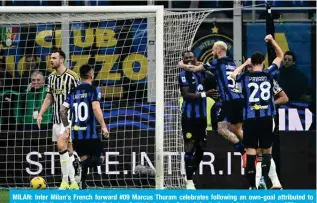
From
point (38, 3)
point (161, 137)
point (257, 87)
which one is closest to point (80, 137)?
point (161, 137)

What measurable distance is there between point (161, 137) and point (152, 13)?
1519 millimetres

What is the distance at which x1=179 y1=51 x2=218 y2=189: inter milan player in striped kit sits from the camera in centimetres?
1780

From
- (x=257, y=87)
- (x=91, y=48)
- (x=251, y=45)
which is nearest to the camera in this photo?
(x=257, y=87)

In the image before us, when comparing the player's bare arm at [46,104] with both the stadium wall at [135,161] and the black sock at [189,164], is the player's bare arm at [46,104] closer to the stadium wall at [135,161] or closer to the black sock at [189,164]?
the stadium wall at [135,161]

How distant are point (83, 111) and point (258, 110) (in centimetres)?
206

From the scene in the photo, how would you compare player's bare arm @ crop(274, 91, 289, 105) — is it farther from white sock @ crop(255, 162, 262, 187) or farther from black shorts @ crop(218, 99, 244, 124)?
white sock @ crop(255, 162, 262, 187)

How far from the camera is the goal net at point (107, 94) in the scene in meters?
18.1

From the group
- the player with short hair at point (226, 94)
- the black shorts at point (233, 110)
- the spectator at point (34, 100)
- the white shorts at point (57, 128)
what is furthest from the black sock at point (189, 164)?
the spectator at point (34, 100)

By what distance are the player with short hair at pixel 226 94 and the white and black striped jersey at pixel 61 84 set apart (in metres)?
1.35

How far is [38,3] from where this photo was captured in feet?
64.7

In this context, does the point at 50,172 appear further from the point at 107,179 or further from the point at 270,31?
the point at 270,31

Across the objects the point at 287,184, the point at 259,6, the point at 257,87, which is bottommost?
the point at 287,184

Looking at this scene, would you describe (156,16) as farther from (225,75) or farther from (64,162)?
(64,162)

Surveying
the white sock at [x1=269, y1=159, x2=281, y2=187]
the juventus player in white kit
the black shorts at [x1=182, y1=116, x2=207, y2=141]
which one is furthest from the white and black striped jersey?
the white sock at [x1=269, y1=159, x2=281, y2=187]
